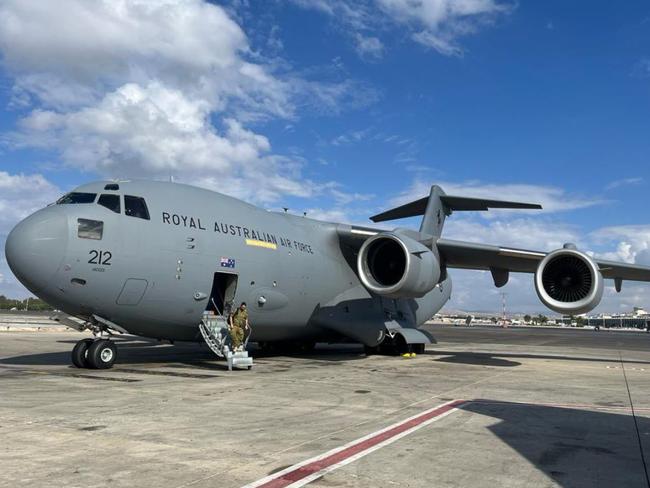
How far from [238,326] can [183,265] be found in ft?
5.76

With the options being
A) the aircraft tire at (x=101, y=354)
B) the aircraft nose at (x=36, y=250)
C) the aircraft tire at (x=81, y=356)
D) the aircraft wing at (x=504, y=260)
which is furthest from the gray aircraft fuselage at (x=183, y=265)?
the aircraft wing at (x=504, y=260)

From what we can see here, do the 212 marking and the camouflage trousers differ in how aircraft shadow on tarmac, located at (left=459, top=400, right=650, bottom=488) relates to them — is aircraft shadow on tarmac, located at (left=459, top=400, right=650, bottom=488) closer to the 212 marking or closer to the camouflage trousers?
the camouflage trousers

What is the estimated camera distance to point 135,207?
10.6 m

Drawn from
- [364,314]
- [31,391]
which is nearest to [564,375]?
[364,314]

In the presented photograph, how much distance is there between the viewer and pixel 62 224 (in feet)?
31.2

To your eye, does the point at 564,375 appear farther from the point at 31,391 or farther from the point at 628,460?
the point at 31,391

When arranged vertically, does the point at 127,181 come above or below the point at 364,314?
above

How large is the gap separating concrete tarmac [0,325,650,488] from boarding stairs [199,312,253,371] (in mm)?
624

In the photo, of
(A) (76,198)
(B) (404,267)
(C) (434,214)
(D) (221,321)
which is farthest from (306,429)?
(C) (434,214)

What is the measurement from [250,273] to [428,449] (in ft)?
26.4

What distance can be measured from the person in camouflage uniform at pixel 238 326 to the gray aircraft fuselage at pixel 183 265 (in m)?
0.44

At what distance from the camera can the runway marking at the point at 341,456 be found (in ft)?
12.6

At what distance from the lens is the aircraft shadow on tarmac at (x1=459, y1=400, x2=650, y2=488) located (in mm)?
4223

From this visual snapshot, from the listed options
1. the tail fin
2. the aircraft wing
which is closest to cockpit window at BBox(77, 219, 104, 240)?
the aircraft wing
